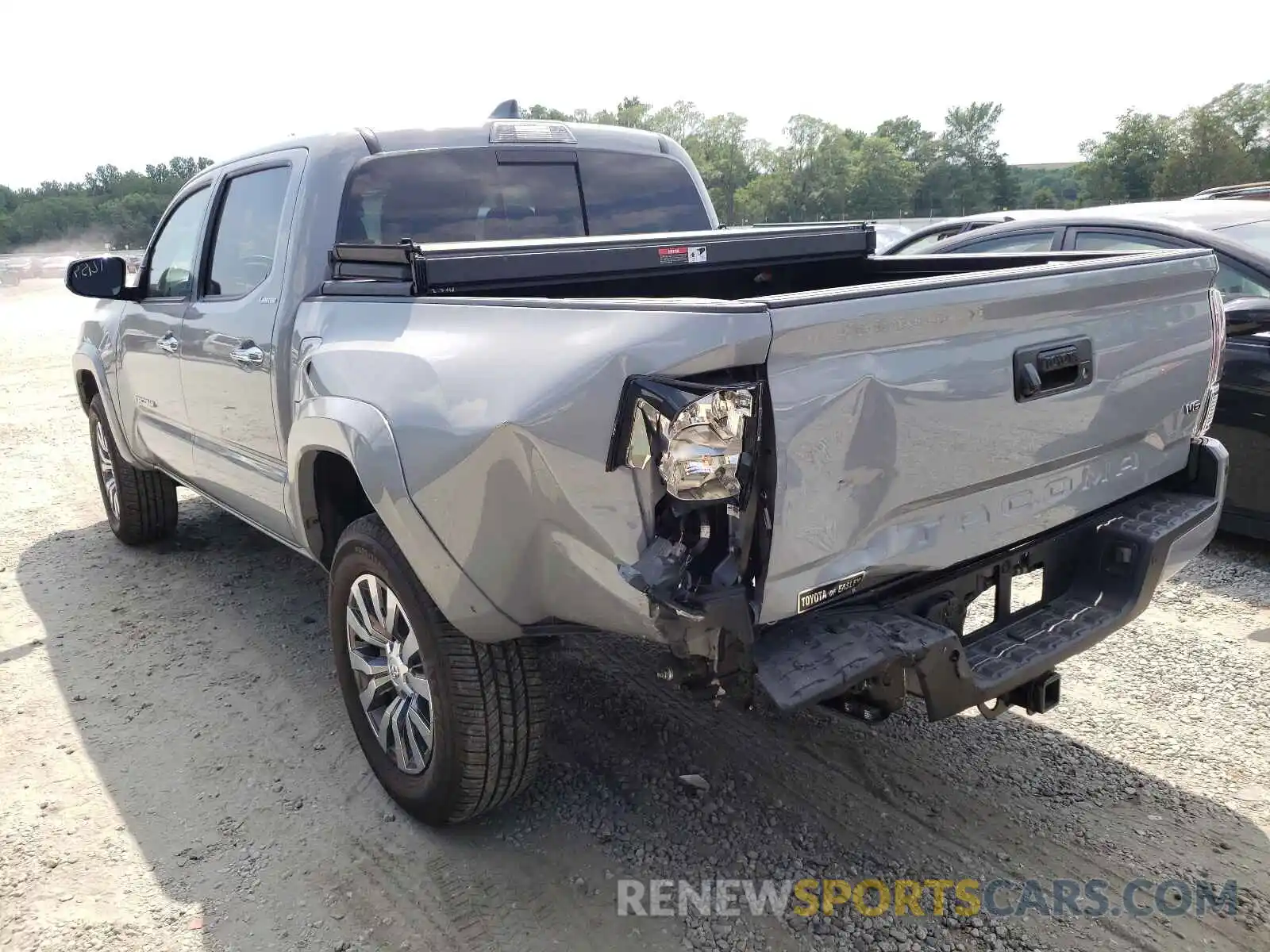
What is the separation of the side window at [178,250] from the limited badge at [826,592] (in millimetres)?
3513

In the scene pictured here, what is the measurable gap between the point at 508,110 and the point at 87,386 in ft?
11.1

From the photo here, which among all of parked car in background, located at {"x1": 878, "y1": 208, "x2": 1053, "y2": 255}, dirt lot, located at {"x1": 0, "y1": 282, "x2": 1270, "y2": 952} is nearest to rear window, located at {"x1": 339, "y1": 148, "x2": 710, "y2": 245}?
dirt lot, located at {"x1": 0, "y1": 282, "x2": 1270, "y2": 952}

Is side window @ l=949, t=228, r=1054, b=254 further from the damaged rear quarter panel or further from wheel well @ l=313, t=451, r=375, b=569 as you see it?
the damaged rear quarter panel

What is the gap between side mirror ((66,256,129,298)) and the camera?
15.4ft

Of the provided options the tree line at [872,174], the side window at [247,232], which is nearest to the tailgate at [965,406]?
the side window at [247,232]

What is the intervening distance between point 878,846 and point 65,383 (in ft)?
45.5

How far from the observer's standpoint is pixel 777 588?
78.6 inches

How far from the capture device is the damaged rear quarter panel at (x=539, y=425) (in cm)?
198

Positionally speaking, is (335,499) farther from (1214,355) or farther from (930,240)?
(930,240)

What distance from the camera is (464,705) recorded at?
8.55ft

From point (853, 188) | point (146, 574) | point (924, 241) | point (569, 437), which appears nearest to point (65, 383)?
point (146, 574)

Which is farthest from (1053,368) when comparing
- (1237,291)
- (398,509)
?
(1237,291)

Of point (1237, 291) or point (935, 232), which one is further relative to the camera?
point (935, 232)

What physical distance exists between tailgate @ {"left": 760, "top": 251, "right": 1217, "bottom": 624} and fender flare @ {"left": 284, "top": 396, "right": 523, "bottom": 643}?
0.79 meters
